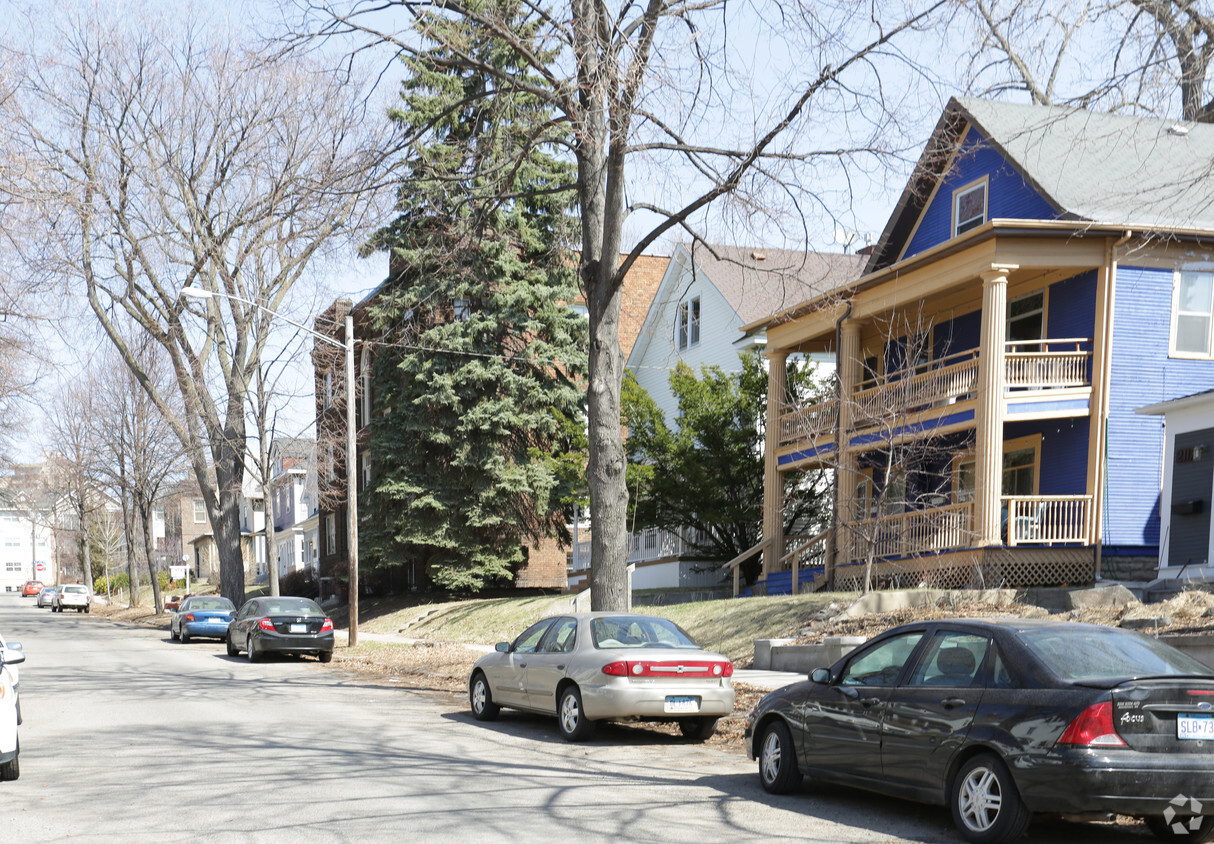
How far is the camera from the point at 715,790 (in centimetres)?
973

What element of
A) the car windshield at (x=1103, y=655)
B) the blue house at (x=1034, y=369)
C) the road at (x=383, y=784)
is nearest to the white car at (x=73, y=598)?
the blue house at (x=1034, y=369)

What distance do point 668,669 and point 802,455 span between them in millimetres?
15379

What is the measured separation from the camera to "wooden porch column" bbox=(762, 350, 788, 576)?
90.2 ft

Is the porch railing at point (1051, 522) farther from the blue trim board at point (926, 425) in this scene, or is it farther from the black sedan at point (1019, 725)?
the black sedan at point (1019, 725)

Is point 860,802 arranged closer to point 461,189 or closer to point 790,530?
point 461,189

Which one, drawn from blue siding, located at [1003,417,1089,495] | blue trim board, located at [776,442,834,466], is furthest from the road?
blue siding, located at [1003,417,1089,495]

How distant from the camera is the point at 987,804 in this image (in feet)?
24.7

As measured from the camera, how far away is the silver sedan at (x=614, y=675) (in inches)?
473

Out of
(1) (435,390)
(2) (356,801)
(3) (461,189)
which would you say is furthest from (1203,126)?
(2) (356,801)

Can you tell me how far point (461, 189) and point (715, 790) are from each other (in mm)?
11709

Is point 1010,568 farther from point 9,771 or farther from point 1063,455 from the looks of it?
point 9,771

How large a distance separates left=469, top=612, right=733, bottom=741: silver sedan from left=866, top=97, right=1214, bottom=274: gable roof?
38.8ft

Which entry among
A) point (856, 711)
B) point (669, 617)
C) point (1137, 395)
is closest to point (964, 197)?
point (1137, 395)

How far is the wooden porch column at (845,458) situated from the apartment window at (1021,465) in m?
3.17
